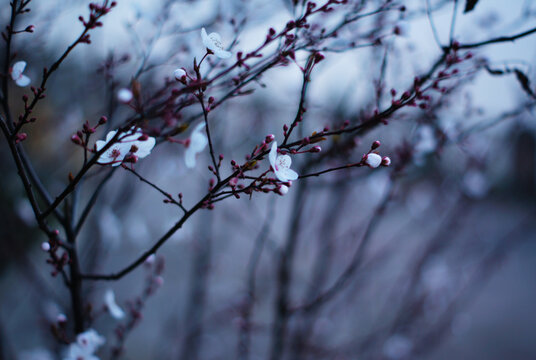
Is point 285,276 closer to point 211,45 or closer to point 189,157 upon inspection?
point 189,157

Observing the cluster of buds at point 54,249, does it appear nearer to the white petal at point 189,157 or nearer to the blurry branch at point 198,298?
the white petal at point 189,157

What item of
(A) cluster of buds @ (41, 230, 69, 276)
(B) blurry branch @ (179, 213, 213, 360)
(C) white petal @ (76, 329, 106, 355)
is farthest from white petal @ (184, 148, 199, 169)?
(B) blurry branch @ (179, 213, 213, 360)

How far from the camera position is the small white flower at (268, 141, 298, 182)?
33.7 inches

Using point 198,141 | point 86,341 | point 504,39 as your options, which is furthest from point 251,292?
point 504,39

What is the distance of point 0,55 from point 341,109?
219 centimetres

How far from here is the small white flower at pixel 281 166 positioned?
86 centimetres

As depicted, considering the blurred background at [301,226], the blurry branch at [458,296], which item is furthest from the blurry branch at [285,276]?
the blurry branch at [458,296]

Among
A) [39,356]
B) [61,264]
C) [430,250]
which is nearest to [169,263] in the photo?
[39,356]

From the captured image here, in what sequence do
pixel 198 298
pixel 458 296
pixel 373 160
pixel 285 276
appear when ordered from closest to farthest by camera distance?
pixel 373 160 < pixel 285 276 < pixel 198 298 < pixel 458 296

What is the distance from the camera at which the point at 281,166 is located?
3.09ft

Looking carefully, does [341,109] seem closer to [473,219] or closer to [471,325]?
[473,219]

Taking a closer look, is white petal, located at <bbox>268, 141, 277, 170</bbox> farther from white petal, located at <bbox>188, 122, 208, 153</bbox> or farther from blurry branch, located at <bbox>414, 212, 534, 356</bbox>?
blurry branch, located at <bbox>414, 212, 534, 356</bbox>

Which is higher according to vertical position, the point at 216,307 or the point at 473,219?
the point at 473,219

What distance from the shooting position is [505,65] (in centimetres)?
127
